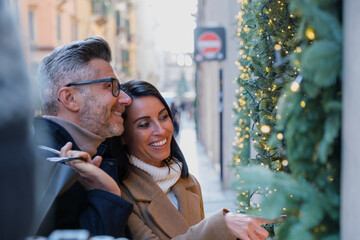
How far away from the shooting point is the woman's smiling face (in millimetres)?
2383

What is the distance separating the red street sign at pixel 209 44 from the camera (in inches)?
316

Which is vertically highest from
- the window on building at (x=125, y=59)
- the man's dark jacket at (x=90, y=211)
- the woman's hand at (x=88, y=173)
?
the window on building at (x=125, y=59)

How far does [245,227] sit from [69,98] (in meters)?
1.12

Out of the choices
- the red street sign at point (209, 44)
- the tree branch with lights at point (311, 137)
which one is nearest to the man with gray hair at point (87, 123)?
the tree branch with lights at point (311, 137)

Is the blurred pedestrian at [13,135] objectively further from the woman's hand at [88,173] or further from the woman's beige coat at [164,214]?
the woman's beige coat at [164,214]

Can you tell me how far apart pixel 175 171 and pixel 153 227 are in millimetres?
394

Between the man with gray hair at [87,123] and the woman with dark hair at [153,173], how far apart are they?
11 cm

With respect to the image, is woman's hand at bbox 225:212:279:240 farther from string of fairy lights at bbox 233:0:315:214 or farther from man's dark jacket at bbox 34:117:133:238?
man's dark jacket at bbox 34:117:133:238

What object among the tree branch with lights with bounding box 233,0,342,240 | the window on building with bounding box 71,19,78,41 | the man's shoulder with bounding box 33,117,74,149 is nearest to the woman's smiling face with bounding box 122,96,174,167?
the man's shoulder with bounding box 33,117,74,149

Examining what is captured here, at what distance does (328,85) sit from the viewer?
97 centimetres

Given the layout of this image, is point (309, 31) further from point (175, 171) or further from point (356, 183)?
point (175, 171)

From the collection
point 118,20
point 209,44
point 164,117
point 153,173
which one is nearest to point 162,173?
point 153,173

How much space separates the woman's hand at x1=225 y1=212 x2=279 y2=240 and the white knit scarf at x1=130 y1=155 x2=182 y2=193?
0.50 m

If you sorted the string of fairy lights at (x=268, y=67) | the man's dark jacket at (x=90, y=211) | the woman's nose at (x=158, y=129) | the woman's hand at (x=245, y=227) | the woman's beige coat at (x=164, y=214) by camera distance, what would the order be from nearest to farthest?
the man's dark jacket at (x=90, y=211) < the woman's hand at (x=245, y=227) < the woman's beige coat at (x=164, y=214) < the string of fairy lights at (x=268, y=67) < the woman's nose at (x=158, y=129)
